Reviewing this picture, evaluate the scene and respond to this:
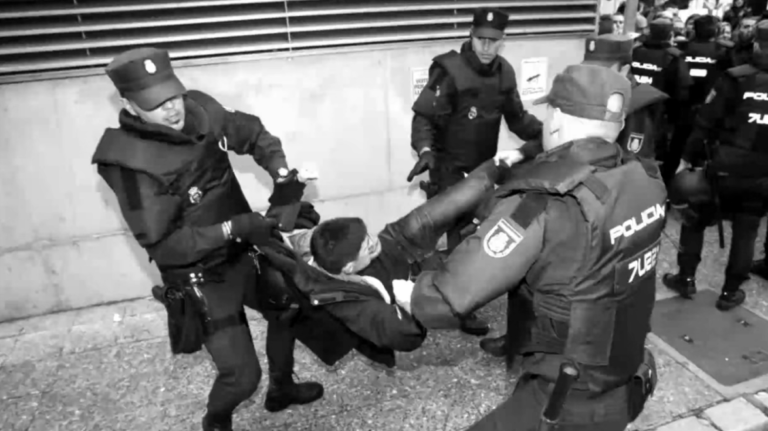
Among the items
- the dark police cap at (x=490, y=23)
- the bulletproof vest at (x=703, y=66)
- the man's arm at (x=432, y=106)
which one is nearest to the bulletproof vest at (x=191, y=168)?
the man's arm at (x=432, y=106)

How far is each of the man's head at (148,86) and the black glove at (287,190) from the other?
0.62 m

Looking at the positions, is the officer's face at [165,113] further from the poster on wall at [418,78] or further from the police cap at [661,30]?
the police cap at [661,30]

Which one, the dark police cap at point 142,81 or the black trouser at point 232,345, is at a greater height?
the dark police cap at point 142,81

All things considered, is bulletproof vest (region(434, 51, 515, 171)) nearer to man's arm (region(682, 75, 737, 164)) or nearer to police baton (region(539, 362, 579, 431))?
man's arm (region(682, 75, 737, 164))

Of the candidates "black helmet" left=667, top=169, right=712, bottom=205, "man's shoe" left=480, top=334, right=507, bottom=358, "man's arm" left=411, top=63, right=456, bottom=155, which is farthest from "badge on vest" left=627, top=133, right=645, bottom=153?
"man's shoe" left=480, top=334, right=507, bottom=358

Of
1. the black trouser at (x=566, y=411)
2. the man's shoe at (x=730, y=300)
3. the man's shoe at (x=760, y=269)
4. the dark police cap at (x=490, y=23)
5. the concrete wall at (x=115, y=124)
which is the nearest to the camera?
the black trouser at (x=566, y=411)

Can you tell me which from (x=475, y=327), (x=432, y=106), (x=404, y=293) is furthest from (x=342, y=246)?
(x=475, y=327)

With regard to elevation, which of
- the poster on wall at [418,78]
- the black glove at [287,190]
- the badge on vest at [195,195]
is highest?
the poster on wall at [418,78]

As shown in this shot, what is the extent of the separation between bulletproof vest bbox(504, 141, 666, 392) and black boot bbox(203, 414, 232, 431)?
5.74ft

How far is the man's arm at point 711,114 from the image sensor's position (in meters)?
4.14

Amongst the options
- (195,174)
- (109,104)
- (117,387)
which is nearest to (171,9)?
(109,104)

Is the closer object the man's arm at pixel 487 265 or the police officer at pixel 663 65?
the man's arm at pixel 487 265

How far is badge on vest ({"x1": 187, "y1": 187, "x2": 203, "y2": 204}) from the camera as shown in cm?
270

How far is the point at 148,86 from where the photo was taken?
2.51 metres
